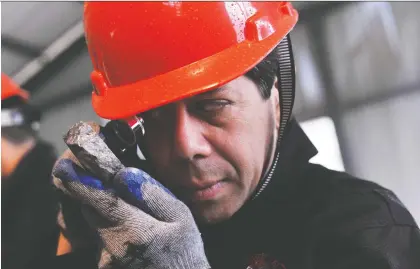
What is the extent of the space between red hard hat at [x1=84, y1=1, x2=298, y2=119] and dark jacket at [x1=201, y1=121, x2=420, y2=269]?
0.29m

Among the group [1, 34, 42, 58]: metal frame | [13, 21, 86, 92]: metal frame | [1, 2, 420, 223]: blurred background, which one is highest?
[1, 34, 42, 58]: metal frame

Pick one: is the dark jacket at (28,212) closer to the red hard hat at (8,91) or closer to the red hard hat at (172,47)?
the red hard hat at (8,91)

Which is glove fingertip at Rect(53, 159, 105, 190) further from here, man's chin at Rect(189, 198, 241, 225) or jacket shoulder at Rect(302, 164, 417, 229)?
jacket shoulder at Rect(302, 164, 417, 229)

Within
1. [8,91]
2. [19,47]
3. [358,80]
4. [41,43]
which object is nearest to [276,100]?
[8,91]

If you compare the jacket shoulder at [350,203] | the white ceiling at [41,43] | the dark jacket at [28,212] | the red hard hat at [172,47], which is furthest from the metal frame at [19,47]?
the jacket shoulder at [350,203]

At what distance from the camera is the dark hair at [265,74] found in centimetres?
98

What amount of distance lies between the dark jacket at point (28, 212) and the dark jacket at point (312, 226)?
2.26 ft

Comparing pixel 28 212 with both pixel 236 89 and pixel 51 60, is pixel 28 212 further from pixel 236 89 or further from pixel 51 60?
pixel 51 60

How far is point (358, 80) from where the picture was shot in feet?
11.0

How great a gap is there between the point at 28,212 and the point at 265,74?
112 cm

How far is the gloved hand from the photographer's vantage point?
794 millimetres

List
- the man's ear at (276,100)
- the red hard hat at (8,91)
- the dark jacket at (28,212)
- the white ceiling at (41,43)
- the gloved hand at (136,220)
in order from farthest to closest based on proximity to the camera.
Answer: the white ceiling at (41,43), the red hard hat at (8,91), the dark jacket at (28,212), the man's ear at (276,100), the gloved hand at (136,220)

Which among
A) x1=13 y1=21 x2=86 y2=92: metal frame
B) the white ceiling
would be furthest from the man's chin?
x1=13 y1=21 x2=86 y2=92: metal frame

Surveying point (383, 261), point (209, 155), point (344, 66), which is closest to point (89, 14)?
point (209, 155)
